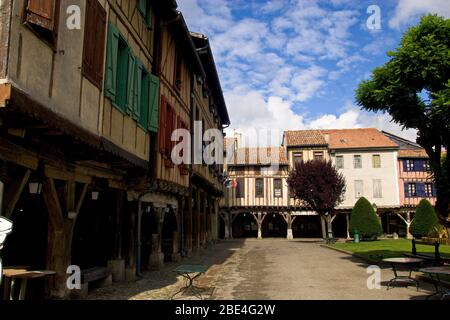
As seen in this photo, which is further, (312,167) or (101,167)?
(312,167)

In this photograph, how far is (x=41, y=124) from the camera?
4.64 m

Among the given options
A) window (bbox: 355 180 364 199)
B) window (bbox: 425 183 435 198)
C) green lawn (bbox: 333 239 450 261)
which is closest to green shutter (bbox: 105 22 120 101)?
green lawn (bbox: 333 239 450 261)

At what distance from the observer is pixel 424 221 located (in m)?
25.2

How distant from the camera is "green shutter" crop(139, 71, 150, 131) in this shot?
9.59 m

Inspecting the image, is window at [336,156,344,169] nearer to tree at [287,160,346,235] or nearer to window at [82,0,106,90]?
tree at [287,160,346,235]

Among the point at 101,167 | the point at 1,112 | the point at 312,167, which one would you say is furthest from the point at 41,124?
the point at 312,167

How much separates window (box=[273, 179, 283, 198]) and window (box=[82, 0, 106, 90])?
29.2 meters

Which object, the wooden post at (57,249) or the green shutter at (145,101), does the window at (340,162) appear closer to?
the green shutter at (145,101)

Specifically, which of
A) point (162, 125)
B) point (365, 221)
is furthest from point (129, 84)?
point (365, 221)

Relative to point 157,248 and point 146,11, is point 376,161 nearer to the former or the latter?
point 157,248

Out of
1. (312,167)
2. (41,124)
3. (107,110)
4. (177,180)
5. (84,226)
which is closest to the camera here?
(41,124)

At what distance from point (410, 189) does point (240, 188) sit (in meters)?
14.9
